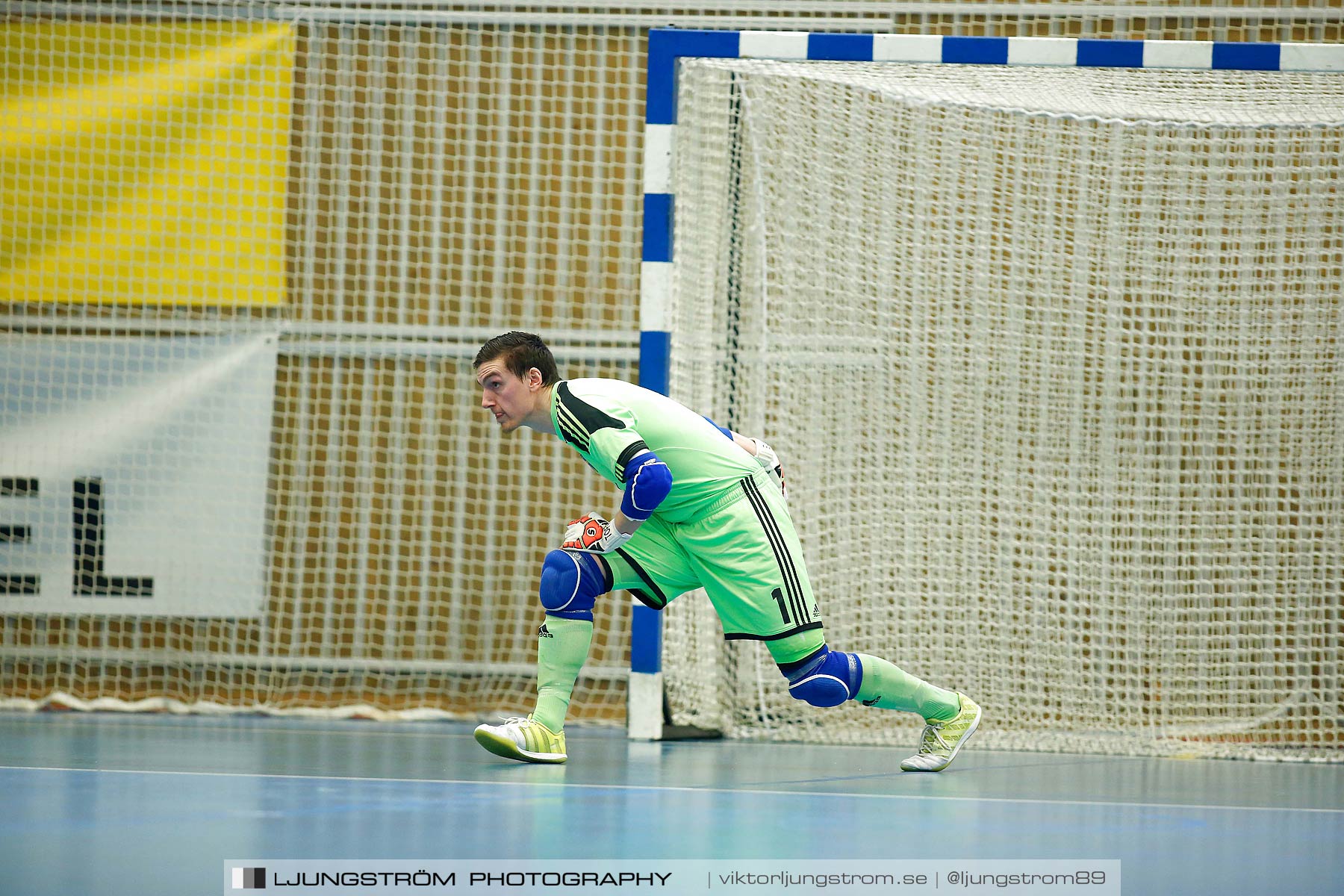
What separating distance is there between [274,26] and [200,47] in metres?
Answer: 0.38

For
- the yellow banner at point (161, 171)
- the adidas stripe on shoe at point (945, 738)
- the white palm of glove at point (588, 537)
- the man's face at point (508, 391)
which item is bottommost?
the adidas stripe on shoe at point (945, 738)

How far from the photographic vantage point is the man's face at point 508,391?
12.6 ft

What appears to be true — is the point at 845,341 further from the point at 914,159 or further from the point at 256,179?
the point at 256,179

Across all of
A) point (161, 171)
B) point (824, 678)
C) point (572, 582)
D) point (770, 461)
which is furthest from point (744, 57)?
point (161, 171)

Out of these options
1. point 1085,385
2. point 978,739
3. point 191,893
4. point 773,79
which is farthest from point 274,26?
point 191,893

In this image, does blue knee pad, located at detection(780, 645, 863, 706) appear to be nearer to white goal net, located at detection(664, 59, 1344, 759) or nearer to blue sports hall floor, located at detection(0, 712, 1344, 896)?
blue sports hall floor, located at detection(0, 712, 1344, 896)

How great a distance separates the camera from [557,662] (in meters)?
3.99

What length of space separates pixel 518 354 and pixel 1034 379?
272 centimetres

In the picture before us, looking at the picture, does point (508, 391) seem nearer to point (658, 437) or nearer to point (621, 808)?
point (658, 437)

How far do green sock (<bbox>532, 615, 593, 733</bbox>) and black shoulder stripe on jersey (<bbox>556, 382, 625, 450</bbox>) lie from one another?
0.62 m

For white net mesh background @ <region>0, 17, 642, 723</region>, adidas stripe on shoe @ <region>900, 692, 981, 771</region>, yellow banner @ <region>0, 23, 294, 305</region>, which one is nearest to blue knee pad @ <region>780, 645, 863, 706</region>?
adidas stripe on shoe @ <region>900, 692, 981, 771</region>

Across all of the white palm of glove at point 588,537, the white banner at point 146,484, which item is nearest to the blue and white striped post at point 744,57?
the white palm of glove at point 588,537

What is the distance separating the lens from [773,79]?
5.61 meters

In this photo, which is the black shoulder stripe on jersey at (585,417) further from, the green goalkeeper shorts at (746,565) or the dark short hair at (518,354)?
the green goalkeeper shorts at (746,565)
